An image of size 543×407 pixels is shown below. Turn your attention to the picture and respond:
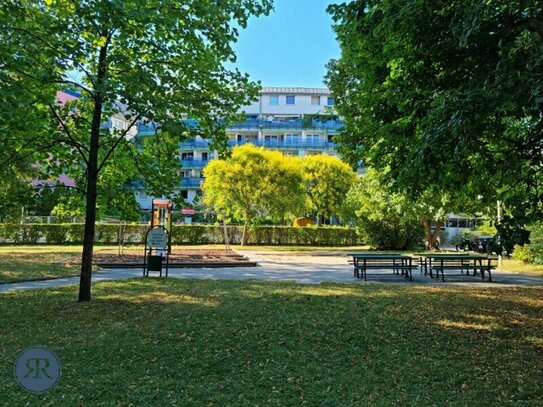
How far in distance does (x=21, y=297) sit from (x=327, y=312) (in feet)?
21.5

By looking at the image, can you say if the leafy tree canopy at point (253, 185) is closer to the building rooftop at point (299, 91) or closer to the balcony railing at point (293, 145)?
the balcony railing at point (293, 145)

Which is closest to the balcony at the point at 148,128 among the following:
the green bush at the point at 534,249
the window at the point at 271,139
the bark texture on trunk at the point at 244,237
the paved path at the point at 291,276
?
the paved path at the point at 291,276

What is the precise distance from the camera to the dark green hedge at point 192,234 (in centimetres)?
3303

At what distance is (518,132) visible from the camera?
875 centimetres

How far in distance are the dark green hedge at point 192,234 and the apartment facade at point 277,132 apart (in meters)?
27.2

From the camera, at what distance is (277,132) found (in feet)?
219

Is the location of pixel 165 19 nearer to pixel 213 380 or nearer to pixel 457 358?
pixel 213 380

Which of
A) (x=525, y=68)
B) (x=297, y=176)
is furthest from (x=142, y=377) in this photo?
A: (x=297, y=176)

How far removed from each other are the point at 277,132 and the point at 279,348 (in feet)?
203

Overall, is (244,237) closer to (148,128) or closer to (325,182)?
(325,182)

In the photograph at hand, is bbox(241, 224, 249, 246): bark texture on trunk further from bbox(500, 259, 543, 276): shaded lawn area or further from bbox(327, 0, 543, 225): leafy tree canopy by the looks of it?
bbox(327, 0, 543, 225): leafy tree canopy

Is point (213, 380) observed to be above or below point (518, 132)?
below

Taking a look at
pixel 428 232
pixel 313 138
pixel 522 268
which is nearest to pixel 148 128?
pixel 522 268

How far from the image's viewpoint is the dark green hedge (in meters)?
33.0
